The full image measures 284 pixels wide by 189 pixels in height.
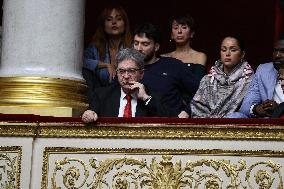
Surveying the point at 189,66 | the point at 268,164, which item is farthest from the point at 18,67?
the point at 268,164

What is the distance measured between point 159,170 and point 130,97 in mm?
635

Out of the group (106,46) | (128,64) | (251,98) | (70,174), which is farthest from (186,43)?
(70,174)

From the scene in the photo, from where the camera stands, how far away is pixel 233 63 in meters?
6.75

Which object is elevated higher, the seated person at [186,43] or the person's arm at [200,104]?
the seated person at [186,43]

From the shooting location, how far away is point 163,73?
6863 millimetres

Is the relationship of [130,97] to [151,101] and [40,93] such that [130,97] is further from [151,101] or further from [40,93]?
[40,93]

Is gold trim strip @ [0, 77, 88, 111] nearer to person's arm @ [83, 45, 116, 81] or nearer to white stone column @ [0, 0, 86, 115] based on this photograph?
white stone column @ [0, 0, 86, 115]

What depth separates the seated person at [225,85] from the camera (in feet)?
21.7

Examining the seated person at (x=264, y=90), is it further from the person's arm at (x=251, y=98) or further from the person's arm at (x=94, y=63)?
the person's arm at (x=94, y=63)

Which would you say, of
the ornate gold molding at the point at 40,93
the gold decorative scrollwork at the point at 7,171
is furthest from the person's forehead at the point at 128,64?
the gold decorative scrollwork at the point at 7,171

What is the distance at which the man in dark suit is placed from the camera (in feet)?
20.4

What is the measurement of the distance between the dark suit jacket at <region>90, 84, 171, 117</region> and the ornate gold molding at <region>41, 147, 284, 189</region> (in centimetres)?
39

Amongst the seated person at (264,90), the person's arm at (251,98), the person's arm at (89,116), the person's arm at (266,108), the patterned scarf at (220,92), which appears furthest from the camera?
the patterned scarf at (220,92)

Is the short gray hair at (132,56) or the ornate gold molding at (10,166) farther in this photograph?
the short gray hair at (132,56)
